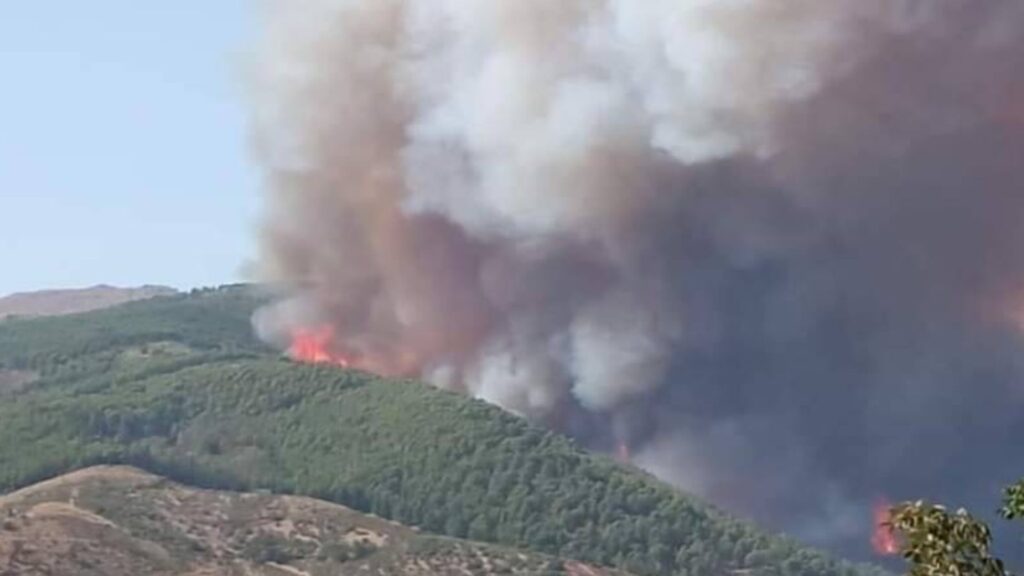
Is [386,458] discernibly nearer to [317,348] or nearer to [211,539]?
[211,539]

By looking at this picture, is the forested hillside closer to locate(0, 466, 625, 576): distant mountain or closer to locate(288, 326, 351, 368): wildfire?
locate(288, 326, 351, 368): wildfire

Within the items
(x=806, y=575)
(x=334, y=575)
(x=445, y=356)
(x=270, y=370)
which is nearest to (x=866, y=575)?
(x=806, y=575)

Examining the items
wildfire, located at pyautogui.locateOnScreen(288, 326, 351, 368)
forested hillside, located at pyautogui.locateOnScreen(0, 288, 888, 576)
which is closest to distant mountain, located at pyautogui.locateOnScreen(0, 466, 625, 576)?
forested hillside, located at pyautogui.locateOnScreen(0, 288, 888, 576)

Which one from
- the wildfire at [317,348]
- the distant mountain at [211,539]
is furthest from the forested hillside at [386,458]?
the distant mountain at [211,539]

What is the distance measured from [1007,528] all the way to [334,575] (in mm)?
36262

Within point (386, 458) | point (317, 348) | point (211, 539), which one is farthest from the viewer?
point (317, 348)

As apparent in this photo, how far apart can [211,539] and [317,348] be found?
38764 mm

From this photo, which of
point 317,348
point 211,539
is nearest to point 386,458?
point 211,539

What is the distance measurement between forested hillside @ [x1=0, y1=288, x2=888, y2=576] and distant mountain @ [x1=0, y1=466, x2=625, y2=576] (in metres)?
4.63

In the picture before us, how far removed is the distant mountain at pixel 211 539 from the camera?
6688cm

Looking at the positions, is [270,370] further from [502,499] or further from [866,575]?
[866,575]

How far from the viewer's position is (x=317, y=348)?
4355 inches

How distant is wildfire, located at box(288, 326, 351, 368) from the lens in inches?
4240

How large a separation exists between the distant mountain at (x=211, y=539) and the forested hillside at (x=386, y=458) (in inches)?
182
